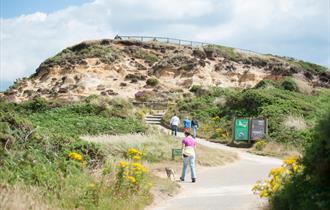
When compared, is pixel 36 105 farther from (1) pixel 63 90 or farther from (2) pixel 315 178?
(2) pixel 315 178

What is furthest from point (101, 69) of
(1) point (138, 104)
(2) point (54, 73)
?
(1) point (138, 104)

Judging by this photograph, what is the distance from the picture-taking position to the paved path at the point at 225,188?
41.0 ft

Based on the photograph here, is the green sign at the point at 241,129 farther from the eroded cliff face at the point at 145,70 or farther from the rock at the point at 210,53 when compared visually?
the rock at the point at 210,53

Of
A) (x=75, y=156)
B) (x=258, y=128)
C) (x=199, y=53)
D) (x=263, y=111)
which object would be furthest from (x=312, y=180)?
(x=199, y=53)

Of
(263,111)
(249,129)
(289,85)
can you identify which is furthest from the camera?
(289,85)

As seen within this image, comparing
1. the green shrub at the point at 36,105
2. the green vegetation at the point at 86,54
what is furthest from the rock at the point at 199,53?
the green shrub at the point at 36,105

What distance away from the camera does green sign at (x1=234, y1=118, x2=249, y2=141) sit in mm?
30812

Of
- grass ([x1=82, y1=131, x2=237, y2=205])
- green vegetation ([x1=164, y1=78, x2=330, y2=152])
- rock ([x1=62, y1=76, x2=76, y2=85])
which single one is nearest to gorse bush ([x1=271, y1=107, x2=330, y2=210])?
grass ([x1=82, y1=131, x2=237, y2=205])

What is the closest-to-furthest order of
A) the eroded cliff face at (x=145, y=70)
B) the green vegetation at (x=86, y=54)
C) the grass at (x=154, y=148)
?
the grass at (x=154, y=148) → the eroded cliff face at (x=145, y=70) → the green vegetation at (x=86, y=54)

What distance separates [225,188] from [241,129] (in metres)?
15.2

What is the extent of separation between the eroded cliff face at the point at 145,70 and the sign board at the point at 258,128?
28.4 m

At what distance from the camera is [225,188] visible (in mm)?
15961

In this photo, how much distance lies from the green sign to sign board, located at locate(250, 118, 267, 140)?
1.31ft

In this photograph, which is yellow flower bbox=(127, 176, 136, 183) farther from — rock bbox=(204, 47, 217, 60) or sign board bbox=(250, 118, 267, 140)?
rock bbox=(204, 47, 217, 60)
